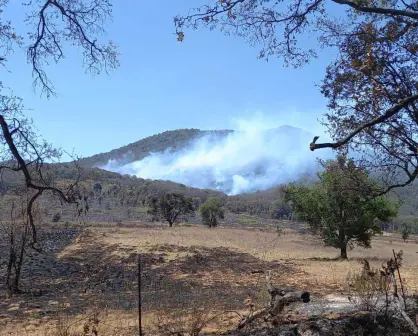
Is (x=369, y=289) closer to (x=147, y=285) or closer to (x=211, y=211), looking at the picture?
(x=147, y=285)

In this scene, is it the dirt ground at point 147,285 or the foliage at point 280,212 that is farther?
the foliage at point 280,212

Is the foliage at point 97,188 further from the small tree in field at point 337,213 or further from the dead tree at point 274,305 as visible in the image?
the dead tree at point 274,305

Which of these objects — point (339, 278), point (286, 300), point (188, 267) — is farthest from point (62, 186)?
point (188, 267)

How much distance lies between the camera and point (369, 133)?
32.4 ft

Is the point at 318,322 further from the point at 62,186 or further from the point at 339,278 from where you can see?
the point at 339,278

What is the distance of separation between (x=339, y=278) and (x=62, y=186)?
1458 cm

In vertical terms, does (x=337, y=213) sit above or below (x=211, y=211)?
below

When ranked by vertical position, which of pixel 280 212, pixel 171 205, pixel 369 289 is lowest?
pixel 369 289

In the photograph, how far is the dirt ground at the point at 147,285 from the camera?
9922mm

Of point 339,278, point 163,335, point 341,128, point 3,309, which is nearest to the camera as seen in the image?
point 163,335

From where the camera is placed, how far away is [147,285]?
19.1 metres

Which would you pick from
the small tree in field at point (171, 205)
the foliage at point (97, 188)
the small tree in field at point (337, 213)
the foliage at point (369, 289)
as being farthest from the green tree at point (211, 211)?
the foliage at point (369, 289)

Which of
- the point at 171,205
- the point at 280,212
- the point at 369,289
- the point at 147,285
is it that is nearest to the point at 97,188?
the point at 280,212

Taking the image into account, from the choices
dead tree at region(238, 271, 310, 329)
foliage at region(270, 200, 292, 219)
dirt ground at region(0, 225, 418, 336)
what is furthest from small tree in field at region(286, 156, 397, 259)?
foliage at region(270, 200, 292, 219)
